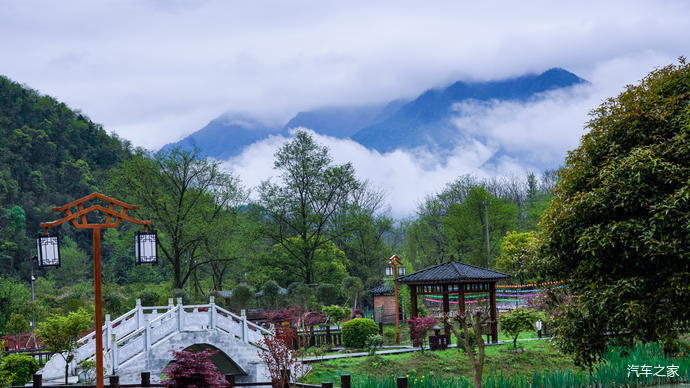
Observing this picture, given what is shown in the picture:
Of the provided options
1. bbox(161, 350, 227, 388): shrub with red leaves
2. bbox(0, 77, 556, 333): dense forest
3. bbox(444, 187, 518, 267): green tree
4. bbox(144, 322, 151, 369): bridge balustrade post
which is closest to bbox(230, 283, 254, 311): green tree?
bbox(0, 77, 556, 333): dense forest

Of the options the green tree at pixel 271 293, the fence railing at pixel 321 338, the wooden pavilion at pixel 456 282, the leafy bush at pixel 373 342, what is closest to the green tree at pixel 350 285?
the green tree at pixel 271 293

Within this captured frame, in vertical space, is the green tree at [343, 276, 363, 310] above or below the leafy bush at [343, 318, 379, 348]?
above

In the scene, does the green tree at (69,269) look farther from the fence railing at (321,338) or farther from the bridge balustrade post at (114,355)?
the bridge balustrade post at (114,355)

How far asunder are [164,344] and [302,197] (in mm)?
21896

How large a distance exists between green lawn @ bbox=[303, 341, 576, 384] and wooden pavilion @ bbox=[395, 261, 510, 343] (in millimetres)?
2132

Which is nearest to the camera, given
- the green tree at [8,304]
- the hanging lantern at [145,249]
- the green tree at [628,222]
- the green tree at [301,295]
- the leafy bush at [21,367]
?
the green tree at [628,222]

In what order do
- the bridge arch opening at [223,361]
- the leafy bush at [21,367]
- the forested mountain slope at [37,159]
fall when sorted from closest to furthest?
the leafy bush at [21,367]
the bridge arch opening at [223,361]
the forested mountain slope at [37,159]

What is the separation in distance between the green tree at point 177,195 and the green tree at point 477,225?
14.9m

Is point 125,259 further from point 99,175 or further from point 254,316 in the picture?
point 254,316

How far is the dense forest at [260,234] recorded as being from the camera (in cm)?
3816

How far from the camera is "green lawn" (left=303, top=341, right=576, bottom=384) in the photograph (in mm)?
20906

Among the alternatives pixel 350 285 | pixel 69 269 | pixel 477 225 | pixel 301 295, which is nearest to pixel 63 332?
pixel 301 295

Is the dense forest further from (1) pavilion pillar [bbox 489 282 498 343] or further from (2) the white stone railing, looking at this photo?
(2) the white stone railing

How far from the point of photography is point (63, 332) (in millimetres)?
17969
